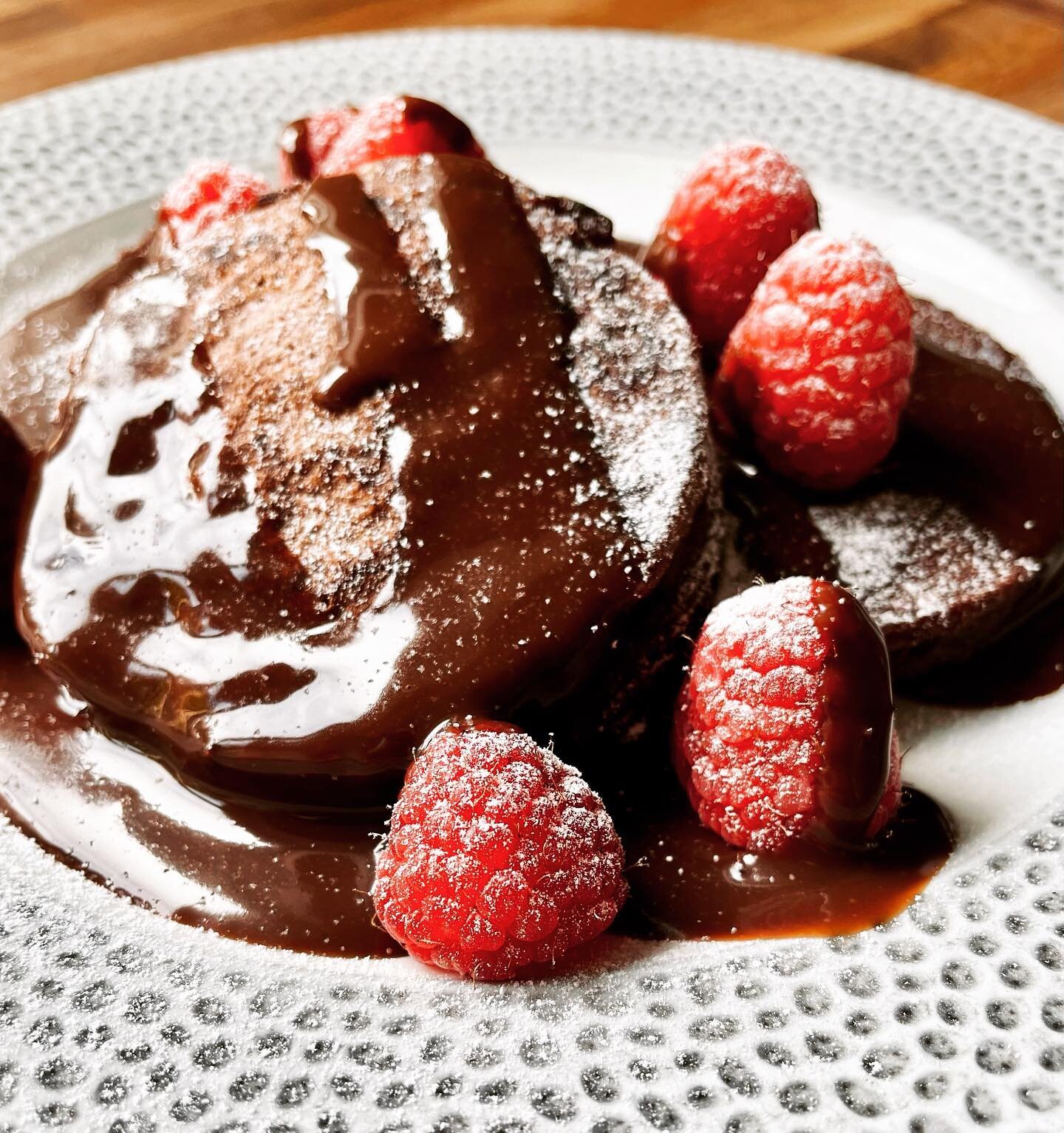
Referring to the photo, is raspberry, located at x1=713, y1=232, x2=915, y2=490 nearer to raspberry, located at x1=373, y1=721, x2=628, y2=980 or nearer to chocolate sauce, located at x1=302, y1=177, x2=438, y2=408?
chocolate sauce, located at x1=302, y1=177, x2=438, y2=408

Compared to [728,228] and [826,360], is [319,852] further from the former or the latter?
[728,228]

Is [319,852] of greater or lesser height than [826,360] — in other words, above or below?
below

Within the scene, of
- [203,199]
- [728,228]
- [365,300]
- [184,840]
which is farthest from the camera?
[203,199]

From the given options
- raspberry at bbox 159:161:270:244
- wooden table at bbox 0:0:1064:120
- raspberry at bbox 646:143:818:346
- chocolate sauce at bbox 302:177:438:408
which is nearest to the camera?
chocolate sauce at bbox 302:177:438:408

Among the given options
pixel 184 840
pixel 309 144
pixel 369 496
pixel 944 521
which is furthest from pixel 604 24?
pixel 184 840

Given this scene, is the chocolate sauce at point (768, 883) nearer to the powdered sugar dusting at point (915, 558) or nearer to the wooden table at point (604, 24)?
the powdered sugar dusting at point (915, 558)

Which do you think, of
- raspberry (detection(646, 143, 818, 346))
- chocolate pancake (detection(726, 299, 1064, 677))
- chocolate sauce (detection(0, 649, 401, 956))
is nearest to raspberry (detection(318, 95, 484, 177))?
raspberry (detection(646, 143, 818, 346))
